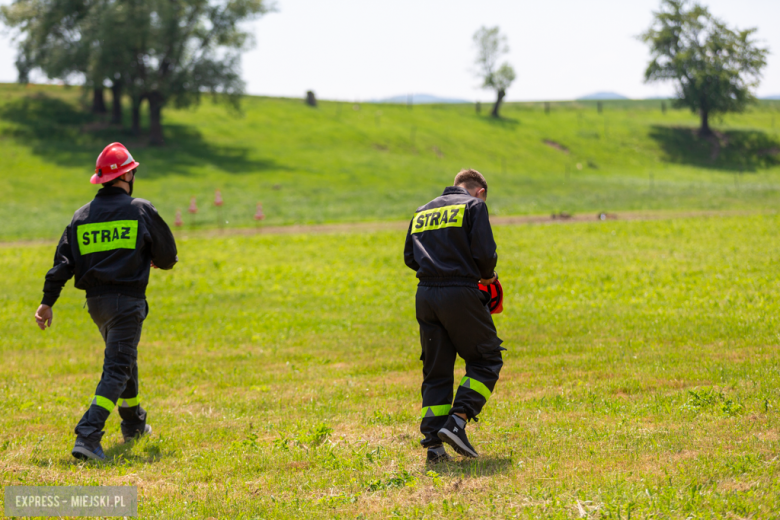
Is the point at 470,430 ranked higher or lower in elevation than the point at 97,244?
lower

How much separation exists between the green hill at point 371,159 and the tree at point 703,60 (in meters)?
4.77

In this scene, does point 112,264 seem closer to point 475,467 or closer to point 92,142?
point 475,467

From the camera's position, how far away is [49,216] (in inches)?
1305

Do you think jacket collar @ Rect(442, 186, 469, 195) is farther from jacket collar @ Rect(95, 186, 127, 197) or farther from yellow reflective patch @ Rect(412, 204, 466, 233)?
jacket collar @ Rect(95, 186, 127, 197)

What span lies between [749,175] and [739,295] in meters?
58.6

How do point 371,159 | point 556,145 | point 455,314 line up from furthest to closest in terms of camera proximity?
1. point 556,145
2. point 371,159
3. point 455,314

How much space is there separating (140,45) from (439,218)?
157 feet

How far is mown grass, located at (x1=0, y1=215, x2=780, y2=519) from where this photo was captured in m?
4.52

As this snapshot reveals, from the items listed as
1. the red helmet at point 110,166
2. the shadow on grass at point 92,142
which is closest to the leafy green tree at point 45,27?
the shadow on grass at point 92,142

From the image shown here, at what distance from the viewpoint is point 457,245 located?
5.33 meters

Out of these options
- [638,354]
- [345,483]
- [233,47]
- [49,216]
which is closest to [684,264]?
[638,354]

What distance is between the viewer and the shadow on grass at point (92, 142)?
47.3 metres

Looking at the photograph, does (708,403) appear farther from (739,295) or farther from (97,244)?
(739,295)

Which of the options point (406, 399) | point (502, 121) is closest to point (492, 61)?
point (502, 121)
